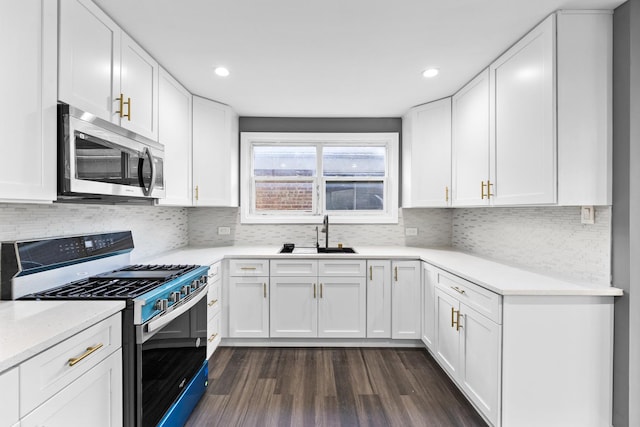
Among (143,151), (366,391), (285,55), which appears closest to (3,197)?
(143,151)

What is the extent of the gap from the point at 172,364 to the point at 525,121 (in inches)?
98.8

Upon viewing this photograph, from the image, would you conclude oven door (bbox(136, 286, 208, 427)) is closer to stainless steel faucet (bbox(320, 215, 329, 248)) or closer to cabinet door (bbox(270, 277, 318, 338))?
cabinet door (bbox(270, 277, 318, 338))

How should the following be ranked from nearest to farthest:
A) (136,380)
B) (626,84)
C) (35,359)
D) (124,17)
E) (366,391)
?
(35,359) → (136,380) → (626,84) → (124,17) → (366,391)

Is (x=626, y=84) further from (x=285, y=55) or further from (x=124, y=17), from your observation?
(x=124, y=17)

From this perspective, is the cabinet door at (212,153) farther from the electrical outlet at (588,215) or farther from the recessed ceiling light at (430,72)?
the electrical outlet at (588,215)

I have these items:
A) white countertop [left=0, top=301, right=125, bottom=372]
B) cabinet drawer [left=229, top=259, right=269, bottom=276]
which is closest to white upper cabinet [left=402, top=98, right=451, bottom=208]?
cabinet drawer [left=229, top=259, right=269, bottom=276]

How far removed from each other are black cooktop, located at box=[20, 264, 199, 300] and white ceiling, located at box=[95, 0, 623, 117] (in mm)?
1476

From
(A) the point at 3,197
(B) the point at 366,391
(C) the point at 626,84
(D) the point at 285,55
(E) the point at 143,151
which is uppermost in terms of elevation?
(D) the point at 285,55

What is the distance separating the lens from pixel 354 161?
3607mm

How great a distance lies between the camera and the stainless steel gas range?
1.40 metres

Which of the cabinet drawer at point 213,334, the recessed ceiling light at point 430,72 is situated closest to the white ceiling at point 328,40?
the recessed ceiling light at point 430,72

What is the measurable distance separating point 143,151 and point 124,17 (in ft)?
2.41

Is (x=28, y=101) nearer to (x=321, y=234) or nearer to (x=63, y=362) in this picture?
(x=63, y=362)

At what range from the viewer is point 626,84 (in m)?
1.55
